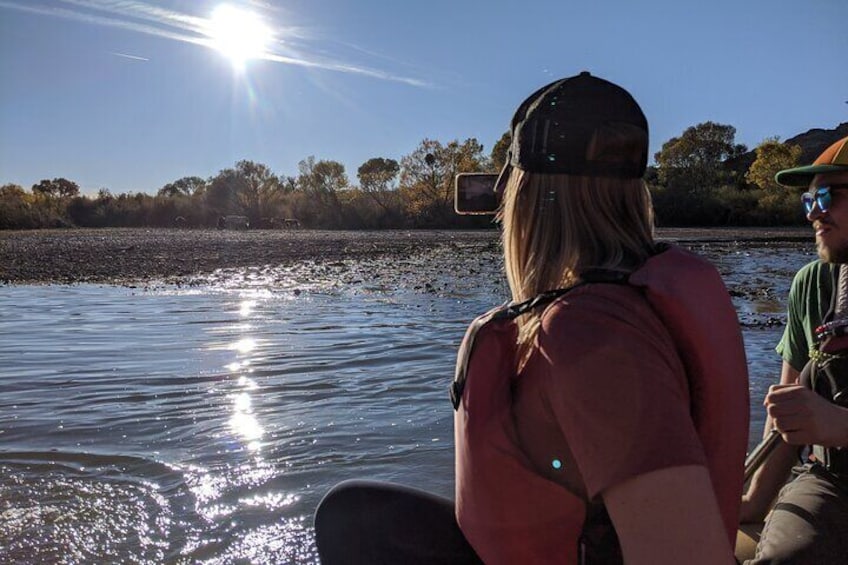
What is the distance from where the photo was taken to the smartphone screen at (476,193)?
6.64 feet

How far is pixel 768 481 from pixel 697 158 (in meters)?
85.7

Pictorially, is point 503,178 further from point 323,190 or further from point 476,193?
point 323,190

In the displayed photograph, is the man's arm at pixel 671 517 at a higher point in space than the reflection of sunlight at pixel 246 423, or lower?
higher

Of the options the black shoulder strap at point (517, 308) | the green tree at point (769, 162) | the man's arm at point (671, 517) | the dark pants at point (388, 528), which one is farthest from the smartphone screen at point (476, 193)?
the green tree at point (769, 162)

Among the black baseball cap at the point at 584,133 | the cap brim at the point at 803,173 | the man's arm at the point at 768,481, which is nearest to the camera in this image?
the black baseball cap at the point at 584,133

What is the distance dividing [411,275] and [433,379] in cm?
1067

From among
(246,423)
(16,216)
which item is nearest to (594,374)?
(246,423)

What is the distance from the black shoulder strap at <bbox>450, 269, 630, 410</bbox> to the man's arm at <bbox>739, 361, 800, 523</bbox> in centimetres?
164

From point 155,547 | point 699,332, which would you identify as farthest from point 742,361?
point 155,547

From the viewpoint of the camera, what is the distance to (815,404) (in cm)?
229

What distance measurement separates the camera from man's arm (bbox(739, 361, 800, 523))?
2.78 meters

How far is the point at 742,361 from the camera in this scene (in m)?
1.55

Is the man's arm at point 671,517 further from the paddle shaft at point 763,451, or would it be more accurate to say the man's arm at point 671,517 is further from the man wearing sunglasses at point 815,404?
the paddle shaft at point 763,451

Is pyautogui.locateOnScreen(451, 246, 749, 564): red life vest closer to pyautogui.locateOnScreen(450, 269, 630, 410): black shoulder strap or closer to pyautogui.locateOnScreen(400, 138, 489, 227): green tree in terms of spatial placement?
pyautogui.locateOnScreen(450, 269, 630, 410): black shoulder strap
